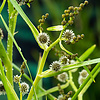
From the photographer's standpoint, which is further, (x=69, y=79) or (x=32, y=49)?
(x=32, y=49)

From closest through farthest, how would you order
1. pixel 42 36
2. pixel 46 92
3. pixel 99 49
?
pixel 42 36 < pixel 46 92 < pixel 99 49

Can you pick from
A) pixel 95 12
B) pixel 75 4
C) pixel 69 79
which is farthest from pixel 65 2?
pixel 69 79

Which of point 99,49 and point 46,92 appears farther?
point 99,49

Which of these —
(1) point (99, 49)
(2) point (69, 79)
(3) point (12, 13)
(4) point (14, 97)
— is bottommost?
(1) point (99, 49)

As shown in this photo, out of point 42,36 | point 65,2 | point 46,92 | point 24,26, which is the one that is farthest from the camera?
point 24,26

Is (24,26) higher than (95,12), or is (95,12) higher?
(24,26)

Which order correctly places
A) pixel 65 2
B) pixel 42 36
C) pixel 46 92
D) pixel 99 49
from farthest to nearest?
pixel 65 2, pixel 99 49, pixel 46 92, pixel 42 36

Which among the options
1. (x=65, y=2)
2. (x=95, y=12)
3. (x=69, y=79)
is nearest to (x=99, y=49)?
(x=95, y=12)

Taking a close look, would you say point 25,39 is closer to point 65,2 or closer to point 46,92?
point 65,2

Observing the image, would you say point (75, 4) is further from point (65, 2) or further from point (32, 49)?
point (32, 49)
